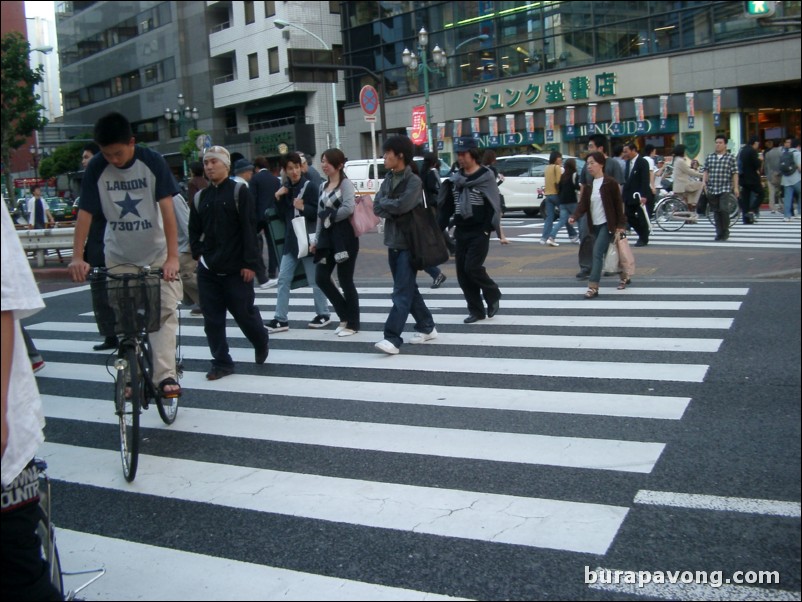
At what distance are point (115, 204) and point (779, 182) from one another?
19.0 m

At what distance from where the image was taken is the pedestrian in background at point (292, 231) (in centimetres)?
899

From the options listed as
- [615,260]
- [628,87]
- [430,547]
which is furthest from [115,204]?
[628,87]

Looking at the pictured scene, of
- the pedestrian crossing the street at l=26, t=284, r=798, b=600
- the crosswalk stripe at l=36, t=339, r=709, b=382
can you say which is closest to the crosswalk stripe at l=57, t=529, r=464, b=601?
the pedestrian crossing the street at l=26, t=284, r=798, b=600

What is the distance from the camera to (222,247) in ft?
22.7

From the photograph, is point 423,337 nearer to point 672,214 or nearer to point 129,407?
point 129,407

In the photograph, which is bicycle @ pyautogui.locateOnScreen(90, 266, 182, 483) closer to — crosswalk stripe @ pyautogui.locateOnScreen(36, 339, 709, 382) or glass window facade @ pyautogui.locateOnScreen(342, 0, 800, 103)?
crosswalk stripe @ pyautogui.locateOnScreen(36, 339, 709, 382)

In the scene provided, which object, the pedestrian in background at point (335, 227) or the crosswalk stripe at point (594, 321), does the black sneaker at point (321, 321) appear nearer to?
the crosswalk stripe at point (594, 321)

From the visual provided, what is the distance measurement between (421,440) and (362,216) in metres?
3.66

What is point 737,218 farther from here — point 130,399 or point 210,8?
point 210,8

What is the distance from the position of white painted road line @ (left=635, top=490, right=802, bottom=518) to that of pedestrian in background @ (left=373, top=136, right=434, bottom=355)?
12.6ft

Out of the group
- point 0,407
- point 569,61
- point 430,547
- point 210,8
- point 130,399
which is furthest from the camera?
point 210,8

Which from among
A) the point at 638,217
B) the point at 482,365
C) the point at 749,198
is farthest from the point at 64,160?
the point at 482,365

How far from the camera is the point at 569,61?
118 ft

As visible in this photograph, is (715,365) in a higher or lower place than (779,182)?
lower
